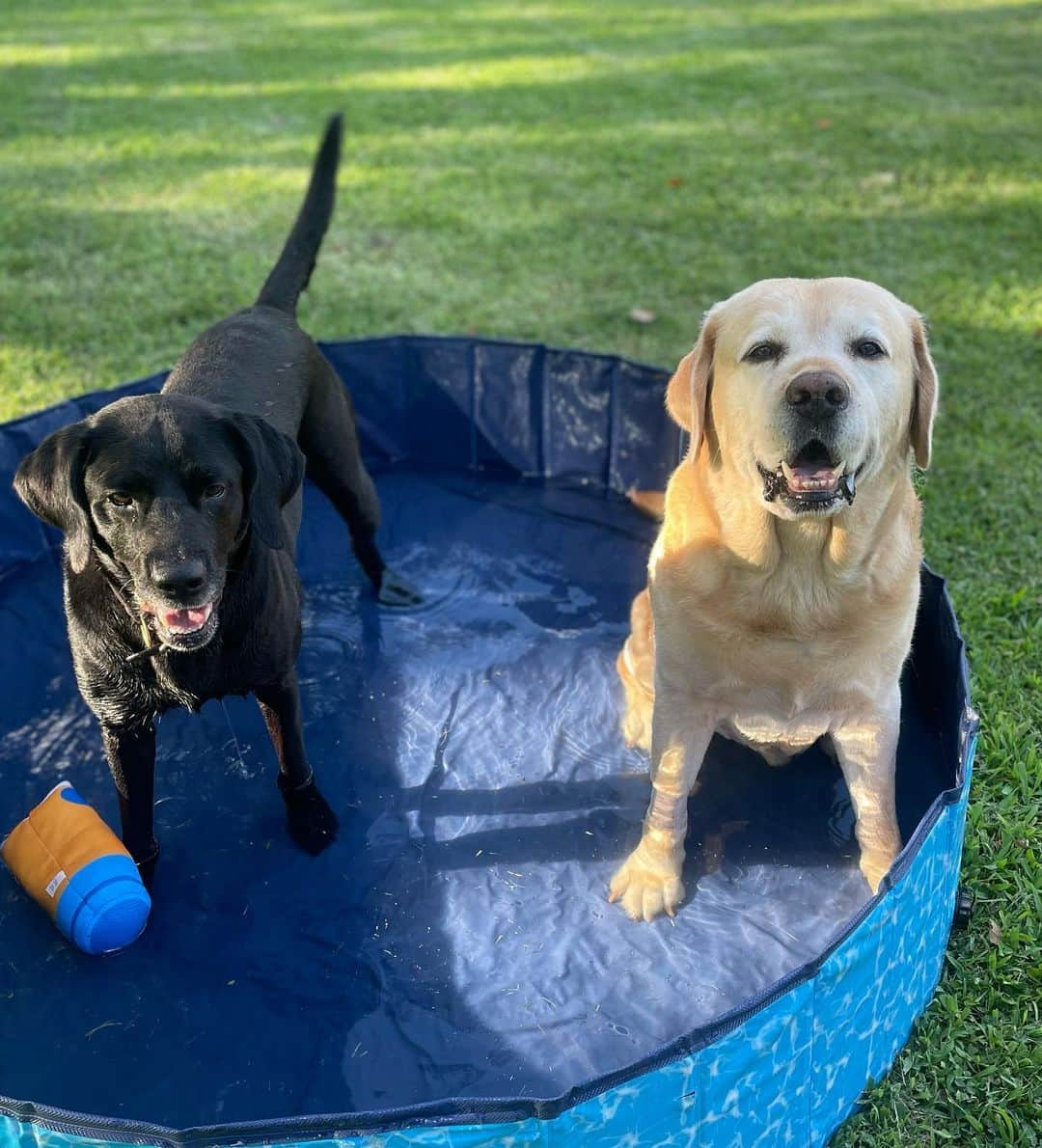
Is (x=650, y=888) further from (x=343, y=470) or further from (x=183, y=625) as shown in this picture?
(x=343, y=470)

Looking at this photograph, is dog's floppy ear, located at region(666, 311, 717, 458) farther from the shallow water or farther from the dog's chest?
the shallow water

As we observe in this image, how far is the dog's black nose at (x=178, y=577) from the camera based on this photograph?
236 cm

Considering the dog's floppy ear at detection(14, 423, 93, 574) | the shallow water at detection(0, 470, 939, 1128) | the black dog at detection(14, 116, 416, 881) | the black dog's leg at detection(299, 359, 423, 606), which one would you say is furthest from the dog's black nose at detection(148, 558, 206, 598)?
the black dog's leg at detection(299, 359, 423, 606)

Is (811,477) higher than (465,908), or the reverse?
(811,477)

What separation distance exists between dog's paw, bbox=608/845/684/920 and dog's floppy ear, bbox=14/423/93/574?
1.64m

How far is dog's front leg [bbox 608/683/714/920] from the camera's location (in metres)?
2.75

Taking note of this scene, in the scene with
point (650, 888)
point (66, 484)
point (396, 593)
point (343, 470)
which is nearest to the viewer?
point (66, 484)

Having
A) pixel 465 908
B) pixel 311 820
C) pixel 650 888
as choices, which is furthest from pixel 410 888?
pixel 650 888

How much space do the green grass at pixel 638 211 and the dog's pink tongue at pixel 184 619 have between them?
5.98 feet

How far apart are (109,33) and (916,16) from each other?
9.07 meters

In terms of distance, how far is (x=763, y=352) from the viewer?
2445mm

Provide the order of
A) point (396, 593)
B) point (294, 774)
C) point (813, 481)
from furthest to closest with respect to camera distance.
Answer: point (396, 593), point (294, 774), point (813, 481)

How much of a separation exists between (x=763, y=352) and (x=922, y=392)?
41 centimetres

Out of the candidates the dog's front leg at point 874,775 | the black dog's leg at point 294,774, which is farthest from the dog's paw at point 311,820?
the dog's front leg at point 874,775
